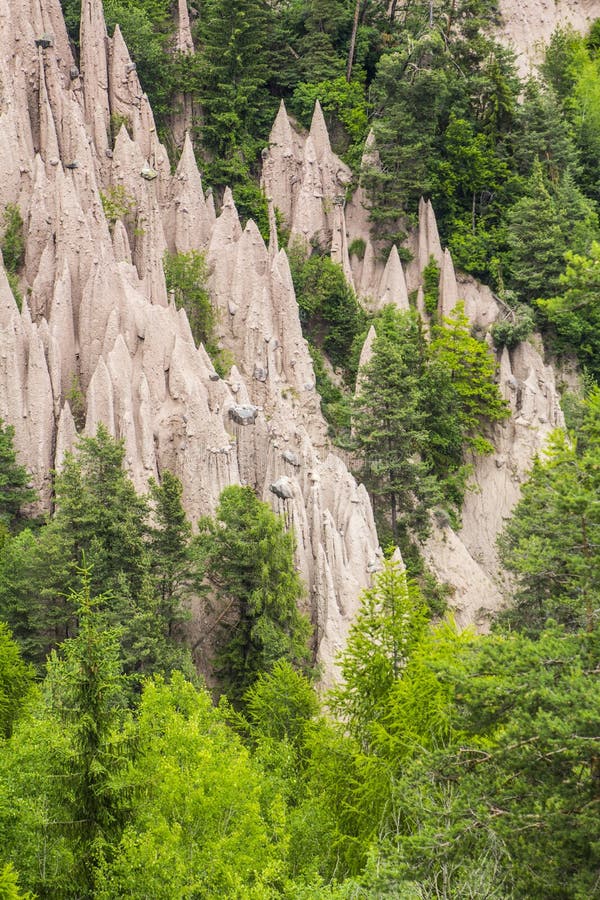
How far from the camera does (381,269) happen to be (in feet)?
147

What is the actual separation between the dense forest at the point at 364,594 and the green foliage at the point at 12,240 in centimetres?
11

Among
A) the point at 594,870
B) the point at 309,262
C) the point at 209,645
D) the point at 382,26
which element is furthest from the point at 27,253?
the point at 594,870

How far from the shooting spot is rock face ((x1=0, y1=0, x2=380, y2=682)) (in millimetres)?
31219

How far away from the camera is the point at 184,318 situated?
34.2 m

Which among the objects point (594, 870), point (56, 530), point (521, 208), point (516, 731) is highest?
point (521, 208)

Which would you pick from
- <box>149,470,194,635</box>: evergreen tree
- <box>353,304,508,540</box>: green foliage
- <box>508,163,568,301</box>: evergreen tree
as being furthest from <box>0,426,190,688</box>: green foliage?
<box>508,163,568,301</box>: evergreen tree

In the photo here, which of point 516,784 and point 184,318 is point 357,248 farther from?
point 516,784

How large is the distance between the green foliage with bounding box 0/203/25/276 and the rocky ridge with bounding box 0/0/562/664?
35 centimetres

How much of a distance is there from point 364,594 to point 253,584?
3.87 metres

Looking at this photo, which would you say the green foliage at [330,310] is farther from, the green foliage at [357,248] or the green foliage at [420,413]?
the green foliage at [357,248]

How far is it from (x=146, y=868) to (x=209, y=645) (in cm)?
1441

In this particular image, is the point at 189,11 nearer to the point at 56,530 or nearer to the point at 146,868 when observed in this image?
the point at 56,530

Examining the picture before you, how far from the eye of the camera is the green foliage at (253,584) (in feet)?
90.9

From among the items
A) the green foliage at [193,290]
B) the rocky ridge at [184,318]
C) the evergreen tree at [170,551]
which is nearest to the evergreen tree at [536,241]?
the rocky ridge at [184,318]
